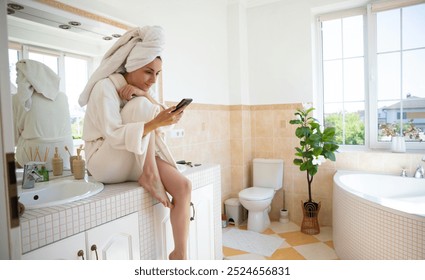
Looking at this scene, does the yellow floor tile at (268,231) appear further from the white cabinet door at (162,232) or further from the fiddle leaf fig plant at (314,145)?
the white cabinet door at (162,232)

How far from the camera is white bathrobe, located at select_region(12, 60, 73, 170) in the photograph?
52.6 inches

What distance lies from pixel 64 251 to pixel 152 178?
0.45 m

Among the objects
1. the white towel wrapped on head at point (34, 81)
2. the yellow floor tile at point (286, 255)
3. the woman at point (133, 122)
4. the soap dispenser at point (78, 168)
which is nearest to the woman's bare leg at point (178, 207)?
the woman at point (133, 122)

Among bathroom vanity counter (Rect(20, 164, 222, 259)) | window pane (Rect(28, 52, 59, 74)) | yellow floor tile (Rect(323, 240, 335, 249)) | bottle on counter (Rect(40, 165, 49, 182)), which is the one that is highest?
window pane (Rect(28, 52, 59, 74))

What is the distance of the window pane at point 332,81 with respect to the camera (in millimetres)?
2945

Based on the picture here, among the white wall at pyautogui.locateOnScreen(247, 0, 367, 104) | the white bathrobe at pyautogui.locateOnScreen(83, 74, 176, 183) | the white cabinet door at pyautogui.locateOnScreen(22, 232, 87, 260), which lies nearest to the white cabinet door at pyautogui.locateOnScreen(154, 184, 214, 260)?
the white bathrobe at pyautogui.locateOnScreen(83, 74, 176, 183)

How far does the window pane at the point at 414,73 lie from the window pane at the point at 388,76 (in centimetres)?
6

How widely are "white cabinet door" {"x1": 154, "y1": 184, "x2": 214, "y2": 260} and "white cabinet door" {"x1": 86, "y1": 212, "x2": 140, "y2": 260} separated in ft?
0.45

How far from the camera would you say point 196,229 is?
1.60 meters

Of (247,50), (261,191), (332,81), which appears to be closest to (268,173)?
(261,191)

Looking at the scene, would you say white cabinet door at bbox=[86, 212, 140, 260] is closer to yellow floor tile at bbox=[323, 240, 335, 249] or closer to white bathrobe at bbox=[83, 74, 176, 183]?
white bathrobe at bbox=[83, 74, 176, 183]

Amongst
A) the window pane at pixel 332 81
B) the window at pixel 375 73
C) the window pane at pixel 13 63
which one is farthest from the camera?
the window pane at pixel 332 81

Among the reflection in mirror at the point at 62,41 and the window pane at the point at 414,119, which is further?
the window pane at the point at 414,119
